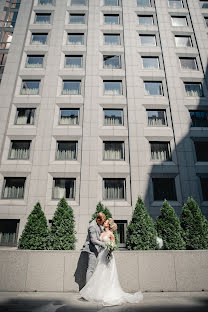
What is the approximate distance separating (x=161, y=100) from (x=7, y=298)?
17053 mm

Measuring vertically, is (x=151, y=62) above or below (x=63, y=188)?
above

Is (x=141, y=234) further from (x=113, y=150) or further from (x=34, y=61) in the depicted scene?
(x=34, y=61)

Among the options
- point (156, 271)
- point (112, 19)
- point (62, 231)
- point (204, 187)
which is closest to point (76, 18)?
point (112, 19)

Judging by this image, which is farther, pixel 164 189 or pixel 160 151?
pixel 160 151

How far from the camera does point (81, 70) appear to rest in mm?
18578

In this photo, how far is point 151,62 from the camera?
19500 mm

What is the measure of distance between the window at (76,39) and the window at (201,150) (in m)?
15.6

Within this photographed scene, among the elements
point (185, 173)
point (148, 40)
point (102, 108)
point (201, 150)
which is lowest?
point (185, 173)

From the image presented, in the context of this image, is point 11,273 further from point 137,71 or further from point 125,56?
point 125,56

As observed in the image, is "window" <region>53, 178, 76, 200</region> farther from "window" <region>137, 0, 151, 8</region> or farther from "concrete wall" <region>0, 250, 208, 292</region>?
"window" <region>137, 0, 151, 8</region>

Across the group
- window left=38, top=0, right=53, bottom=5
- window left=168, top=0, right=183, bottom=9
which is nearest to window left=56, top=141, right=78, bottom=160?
window left=38, top=0, right=53, bottom=5

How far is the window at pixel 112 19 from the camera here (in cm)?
2166

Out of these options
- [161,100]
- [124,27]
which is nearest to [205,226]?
[161,100]

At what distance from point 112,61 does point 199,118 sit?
1003 centimetres
